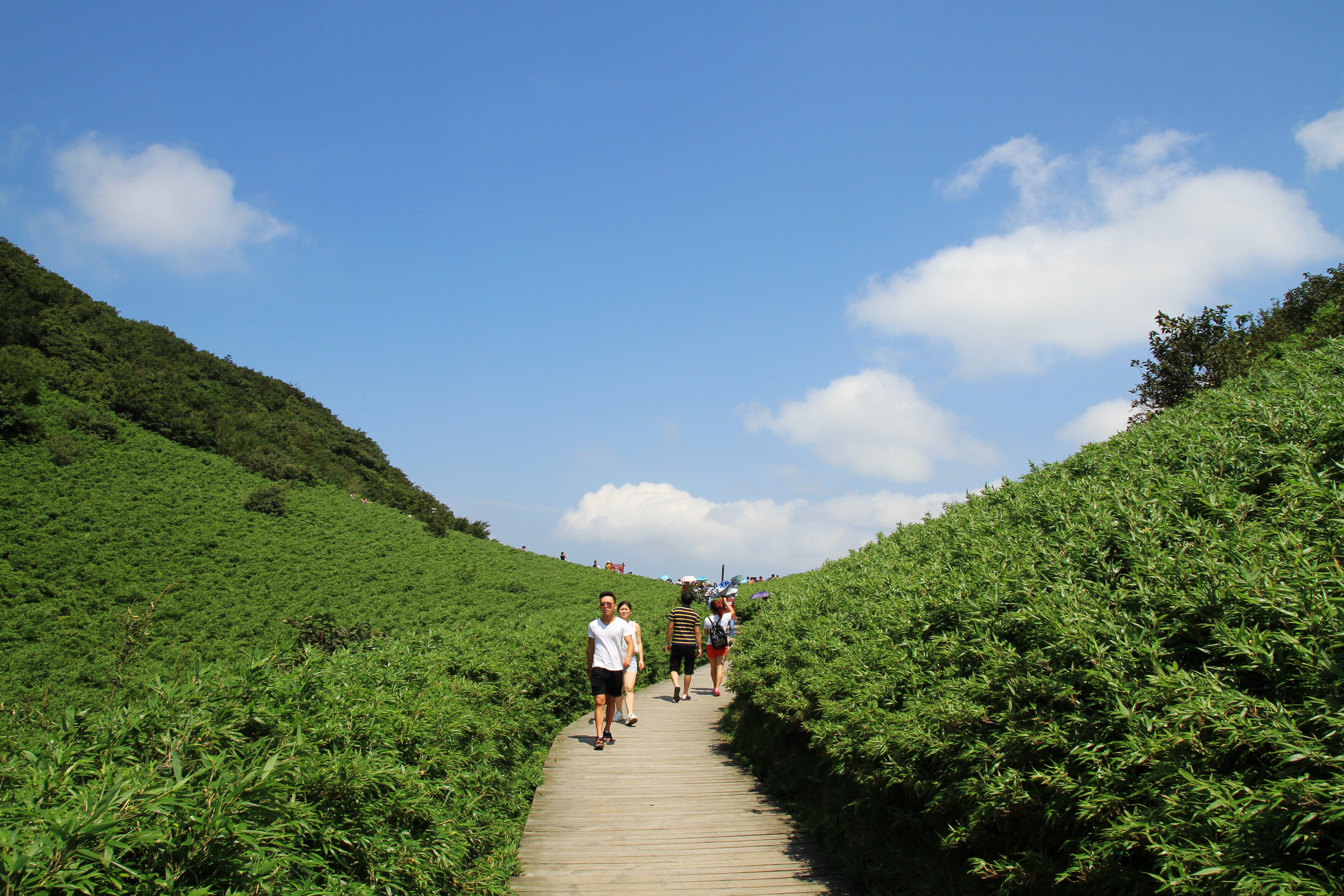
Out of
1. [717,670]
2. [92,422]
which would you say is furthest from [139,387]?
[717,670]

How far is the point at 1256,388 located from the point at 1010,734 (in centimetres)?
650

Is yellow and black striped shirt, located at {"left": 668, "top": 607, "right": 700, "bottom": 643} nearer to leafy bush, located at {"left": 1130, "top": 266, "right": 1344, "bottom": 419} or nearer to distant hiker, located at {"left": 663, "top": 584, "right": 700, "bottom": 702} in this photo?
distant hiker, located at {"left": 663, "top": 584, "right": 700, "bottom": 702}

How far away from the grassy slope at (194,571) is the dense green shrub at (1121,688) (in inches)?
235

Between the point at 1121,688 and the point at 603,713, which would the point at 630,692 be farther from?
the point at 1121,688

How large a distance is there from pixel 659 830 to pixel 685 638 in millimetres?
5619

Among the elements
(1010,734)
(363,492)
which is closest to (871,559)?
(1010,734)

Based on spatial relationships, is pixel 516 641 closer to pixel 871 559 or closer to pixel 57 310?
pixel 871 559

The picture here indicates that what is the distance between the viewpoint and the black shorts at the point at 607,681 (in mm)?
8039

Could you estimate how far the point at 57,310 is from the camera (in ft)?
104

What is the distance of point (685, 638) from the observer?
449 inches

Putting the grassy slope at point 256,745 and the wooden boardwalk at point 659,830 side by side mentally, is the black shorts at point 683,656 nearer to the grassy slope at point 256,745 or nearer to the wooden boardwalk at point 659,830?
the grassy slope at point 256,745

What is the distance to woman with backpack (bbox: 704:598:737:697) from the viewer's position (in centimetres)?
1240

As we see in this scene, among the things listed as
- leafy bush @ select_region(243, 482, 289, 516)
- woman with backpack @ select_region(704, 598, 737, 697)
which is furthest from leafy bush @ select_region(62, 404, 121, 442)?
woman with backpack @ select_region(704, 598, 737, 697)

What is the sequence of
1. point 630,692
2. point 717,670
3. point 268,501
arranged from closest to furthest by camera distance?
point 630,692 < point 717,670 < point 268,501
